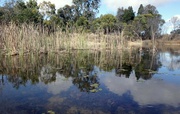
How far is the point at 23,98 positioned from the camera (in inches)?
145

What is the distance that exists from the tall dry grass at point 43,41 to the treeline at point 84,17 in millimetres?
7048

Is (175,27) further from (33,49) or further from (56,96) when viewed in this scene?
(56,96)

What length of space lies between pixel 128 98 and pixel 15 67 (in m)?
4.43

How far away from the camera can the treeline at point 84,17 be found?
25.4 metres

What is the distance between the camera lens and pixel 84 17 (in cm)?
3055

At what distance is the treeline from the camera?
25.4m

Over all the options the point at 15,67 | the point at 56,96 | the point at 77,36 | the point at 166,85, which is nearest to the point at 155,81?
the point at 166,85

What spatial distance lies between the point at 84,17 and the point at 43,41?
1997 centimetres

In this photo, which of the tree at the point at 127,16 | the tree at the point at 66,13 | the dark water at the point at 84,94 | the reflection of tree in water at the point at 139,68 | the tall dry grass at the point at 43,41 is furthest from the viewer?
the tree at the point at 127,16

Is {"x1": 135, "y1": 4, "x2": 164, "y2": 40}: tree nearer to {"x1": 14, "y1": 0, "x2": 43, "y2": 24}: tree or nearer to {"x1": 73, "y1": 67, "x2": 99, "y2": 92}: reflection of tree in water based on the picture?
{"x1": 14, "y1": 0, "x2": 43, "y2": 24}: tree

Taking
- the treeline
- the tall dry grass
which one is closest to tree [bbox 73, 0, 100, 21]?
the treeline

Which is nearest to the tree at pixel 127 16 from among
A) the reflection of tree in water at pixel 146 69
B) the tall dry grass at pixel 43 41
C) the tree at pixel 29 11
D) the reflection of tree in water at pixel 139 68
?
→ the tree at pixel 29 11

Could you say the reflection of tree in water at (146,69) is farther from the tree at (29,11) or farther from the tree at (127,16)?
the tree at (127,16)

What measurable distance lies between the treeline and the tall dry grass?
23.1ft
